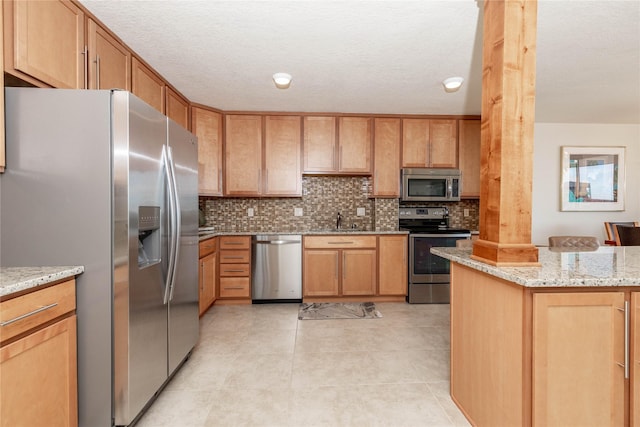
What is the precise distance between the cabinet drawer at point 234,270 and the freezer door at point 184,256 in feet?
4.15

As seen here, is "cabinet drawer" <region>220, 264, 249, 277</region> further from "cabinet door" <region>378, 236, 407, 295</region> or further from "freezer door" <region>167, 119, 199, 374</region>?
"cabinet door" <region>378, 236, 407, 295</region>

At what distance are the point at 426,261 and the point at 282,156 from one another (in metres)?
2.19

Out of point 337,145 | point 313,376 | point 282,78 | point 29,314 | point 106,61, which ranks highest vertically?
point 282,78

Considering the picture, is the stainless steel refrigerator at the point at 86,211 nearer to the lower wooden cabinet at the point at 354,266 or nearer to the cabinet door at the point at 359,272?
the lower wooden cabinet at the point at 354,266

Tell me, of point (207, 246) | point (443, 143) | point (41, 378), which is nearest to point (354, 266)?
point (207, 246)

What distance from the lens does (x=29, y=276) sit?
121cm

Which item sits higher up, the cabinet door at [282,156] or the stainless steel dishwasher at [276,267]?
the cabinet door at [282,156]

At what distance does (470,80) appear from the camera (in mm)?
2805

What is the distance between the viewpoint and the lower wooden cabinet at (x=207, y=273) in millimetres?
3098

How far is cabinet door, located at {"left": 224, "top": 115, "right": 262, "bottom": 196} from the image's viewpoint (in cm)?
371

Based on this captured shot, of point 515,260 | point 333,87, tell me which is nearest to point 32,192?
point 515,260

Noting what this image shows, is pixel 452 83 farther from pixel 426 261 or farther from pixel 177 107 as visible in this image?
pixel 177 107

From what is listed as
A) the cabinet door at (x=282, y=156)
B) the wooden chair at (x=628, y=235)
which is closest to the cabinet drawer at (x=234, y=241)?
the cabinet door at (x=282, y=156)

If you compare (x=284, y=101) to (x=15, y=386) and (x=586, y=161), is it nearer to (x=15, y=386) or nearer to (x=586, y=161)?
(x=15, y=386)
